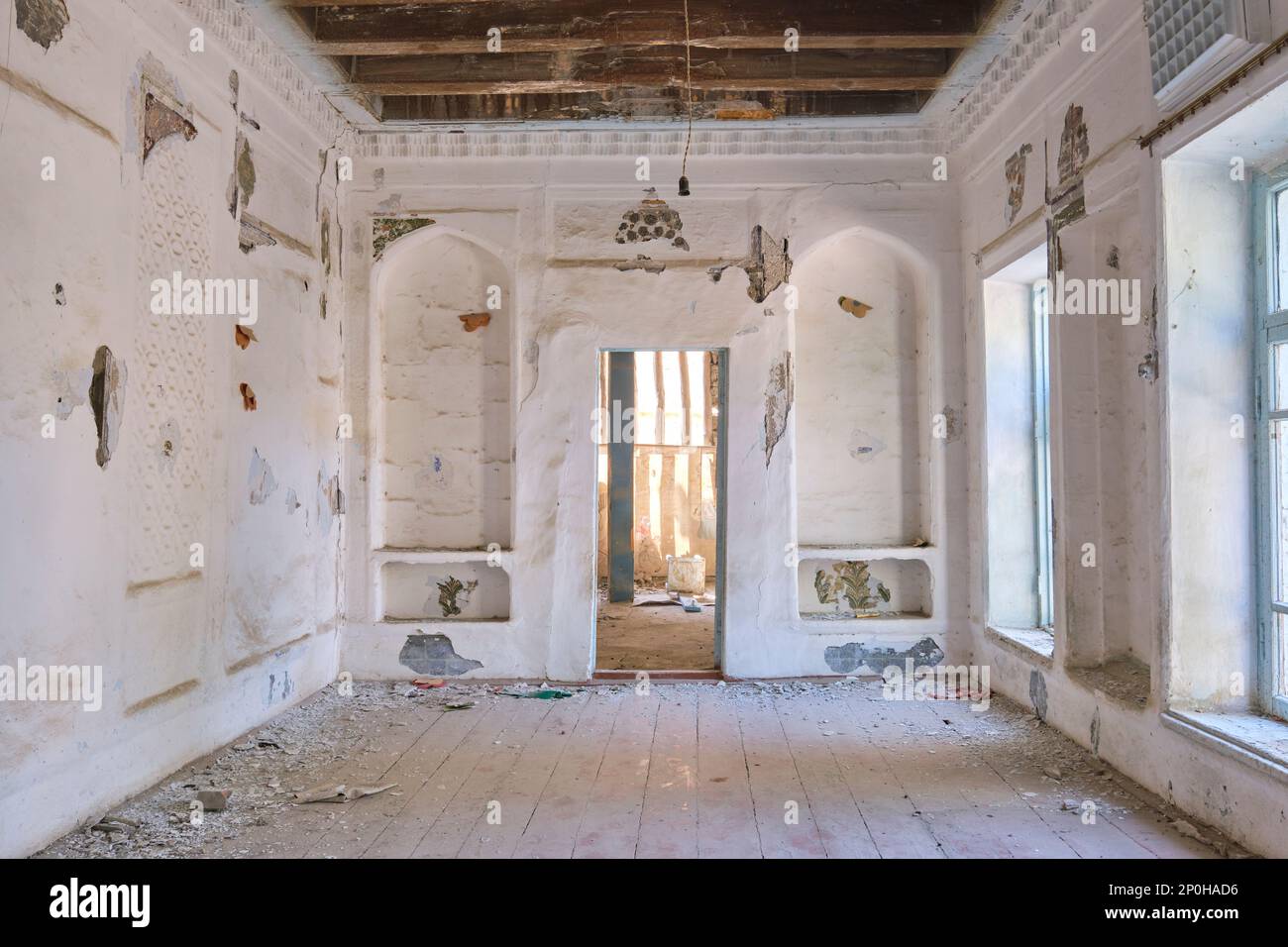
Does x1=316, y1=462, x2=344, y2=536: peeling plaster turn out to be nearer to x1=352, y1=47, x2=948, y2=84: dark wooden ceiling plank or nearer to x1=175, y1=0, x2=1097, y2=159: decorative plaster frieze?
x1=175, y1=0, x2=1097, y2=159: decorative plaster frieze

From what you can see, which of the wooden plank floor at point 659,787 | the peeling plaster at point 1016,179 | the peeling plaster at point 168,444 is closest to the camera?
the wooden plank floor at point 659,787

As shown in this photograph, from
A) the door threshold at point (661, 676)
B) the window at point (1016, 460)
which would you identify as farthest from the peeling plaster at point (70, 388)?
the window at point (1016, 460)

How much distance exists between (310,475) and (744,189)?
126 inches

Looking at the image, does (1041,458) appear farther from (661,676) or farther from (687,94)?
(687,94)

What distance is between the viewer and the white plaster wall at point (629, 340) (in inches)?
218

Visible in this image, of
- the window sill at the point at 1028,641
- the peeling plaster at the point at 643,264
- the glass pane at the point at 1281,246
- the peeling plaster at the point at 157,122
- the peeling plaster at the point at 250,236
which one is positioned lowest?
the window sill at the point at 1028,641

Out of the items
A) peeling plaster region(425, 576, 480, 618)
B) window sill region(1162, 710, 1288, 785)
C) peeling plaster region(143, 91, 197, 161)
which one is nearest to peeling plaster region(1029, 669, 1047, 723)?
window sill region(1162, 710, 1288, 785)

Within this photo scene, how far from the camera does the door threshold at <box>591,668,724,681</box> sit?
18.1 feet

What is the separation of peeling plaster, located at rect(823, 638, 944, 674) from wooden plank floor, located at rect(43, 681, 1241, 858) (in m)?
0.50

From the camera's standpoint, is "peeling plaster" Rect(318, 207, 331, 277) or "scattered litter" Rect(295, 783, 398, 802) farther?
"peeling plaster" Rect(318, 207, 331, 277)

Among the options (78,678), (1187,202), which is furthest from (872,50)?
A: (78,678)

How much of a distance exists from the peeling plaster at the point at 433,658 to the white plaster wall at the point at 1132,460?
323cm

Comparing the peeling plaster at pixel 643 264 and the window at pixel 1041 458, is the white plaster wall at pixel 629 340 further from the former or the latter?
the window at pixel 1041 458

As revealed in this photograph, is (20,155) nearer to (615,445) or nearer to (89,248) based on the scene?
(89,248)
